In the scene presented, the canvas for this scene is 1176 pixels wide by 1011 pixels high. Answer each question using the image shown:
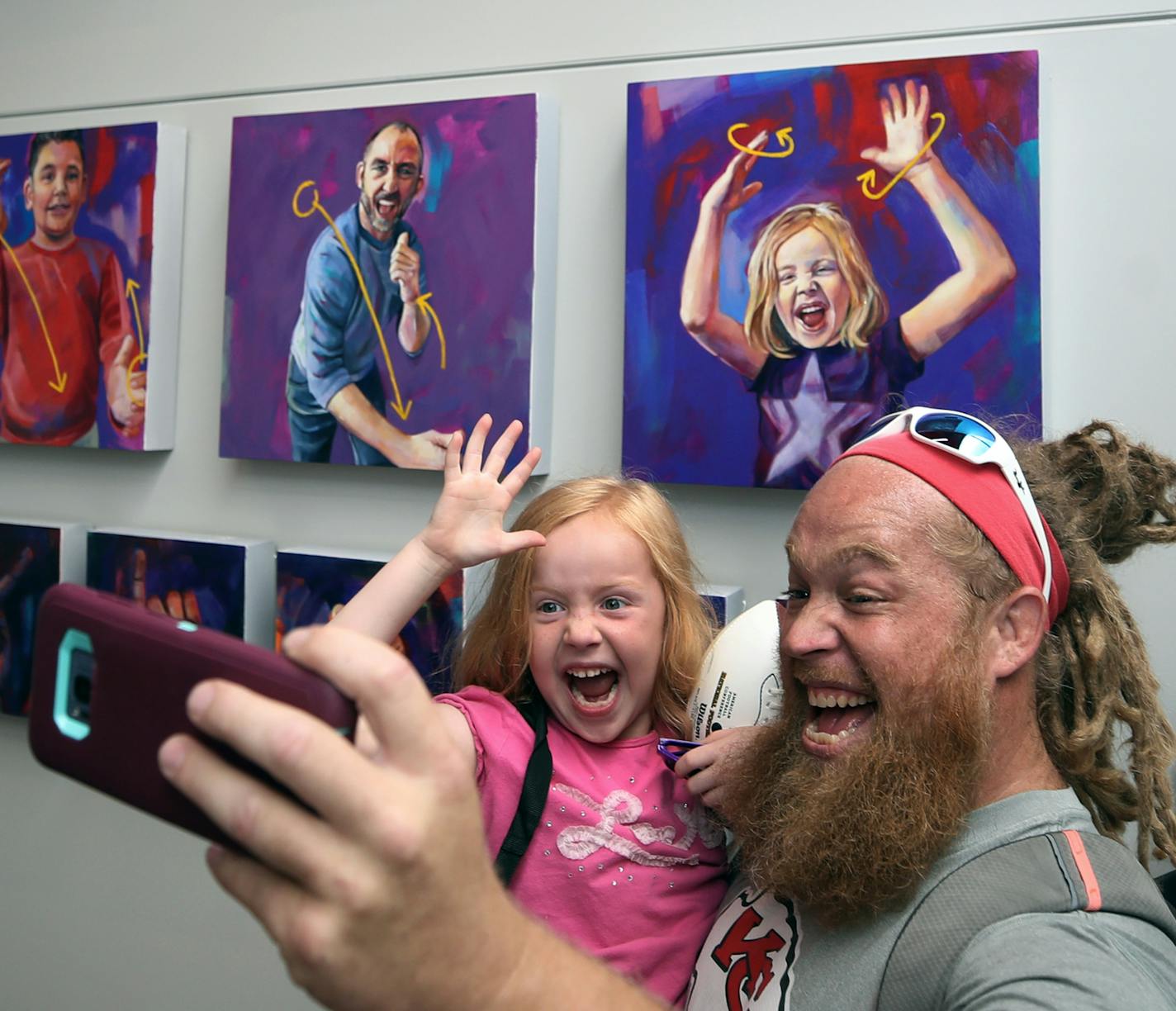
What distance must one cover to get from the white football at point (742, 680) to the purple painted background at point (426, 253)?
2.33 ft

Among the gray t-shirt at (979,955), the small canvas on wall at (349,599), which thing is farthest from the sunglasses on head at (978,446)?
the small canvas on wall at (349,599)

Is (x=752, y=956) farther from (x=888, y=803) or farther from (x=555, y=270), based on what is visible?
(x=555, y=270)

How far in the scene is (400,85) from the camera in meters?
2.39

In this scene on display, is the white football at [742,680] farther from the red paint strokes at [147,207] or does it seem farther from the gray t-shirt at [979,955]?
the red paint strokes at [147,207]

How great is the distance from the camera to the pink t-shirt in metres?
1.52

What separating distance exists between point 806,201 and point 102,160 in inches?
67.6

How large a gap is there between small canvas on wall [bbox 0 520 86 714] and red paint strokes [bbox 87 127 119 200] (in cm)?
83

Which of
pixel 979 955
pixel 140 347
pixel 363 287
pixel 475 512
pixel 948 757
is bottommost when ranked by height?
pixel 979 955

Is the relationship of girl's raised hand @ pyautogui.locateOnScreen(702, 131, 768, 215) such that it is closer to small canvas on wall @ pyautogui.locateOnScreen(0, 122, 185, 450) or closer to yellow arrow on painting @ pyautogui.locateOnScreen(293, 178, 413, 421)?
yellow arrow on painting @ pyautogui.locateOnScreen(293, 178, 413, 421)

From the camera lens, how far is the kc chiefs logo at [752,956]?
46.9 inches

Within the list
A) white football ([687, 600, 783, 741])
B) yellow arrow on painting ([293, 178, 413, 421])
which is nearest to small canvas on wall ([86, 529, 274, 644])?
yellow arrow on painting ([293, 178, 413, 421])

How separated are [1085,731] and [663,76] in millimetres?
1495

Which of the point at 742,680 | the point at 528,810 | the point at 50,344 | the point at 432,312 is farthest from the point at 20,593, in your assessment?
the point at 742,680

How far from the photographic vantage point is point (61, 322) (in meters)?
2.64
